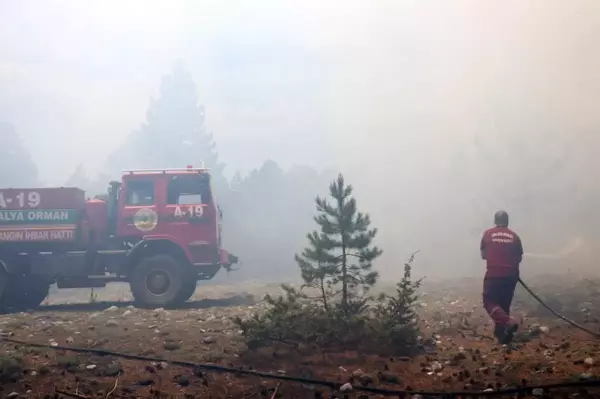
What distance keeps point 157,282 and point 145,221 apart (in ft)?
4.18

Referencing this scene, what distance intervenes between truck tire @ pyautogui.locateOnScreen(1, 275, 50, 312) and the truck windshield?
10.8 ft

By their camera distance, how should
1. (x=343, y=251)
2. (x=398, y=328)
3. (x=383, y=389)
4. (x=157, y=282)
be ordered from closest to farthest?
(x=383, y=389), (x=398, y=328), (x=343, y=251), (x=157, y=282)

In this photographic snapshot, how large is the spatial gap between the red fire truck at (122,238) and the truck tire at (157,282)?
20mm

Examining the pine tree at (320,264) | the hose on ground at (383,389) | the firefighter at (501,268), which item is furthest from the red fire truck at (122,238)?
the firefighter at (501,268)

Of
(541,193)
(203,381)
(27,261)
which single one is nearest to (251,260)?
(541,193)

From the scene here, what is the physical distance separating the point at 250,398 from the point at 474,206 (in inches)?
1257

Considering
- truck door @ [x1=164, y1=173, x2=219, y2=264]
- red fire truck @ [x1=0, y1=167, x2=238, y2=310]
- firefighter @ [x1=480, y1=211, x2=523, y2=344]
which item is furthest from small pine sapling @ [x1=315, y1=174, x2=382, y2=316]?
red fire truck @ [x1=0, y1=167, x2=238, y2=310]

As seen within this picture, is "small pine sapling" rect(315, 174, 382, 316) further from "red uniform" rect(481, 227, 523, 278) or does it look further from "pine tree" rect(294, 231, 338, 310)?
"red uniform" rect(481, 227, 523, 278)

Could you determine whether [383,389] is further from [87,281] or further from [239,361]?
[87,281]

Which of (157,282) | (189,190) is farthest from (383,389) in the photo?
(189,190)

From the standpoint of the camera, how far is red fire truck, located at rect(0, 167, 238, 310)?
10.9 meters

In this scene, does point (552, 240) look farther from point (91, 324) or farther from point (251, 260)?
point (91, 324)

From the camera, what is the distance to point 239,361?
6004 millimetres

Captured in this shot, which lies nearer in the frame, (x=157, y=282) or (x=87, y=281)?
(x=157, y=282)
